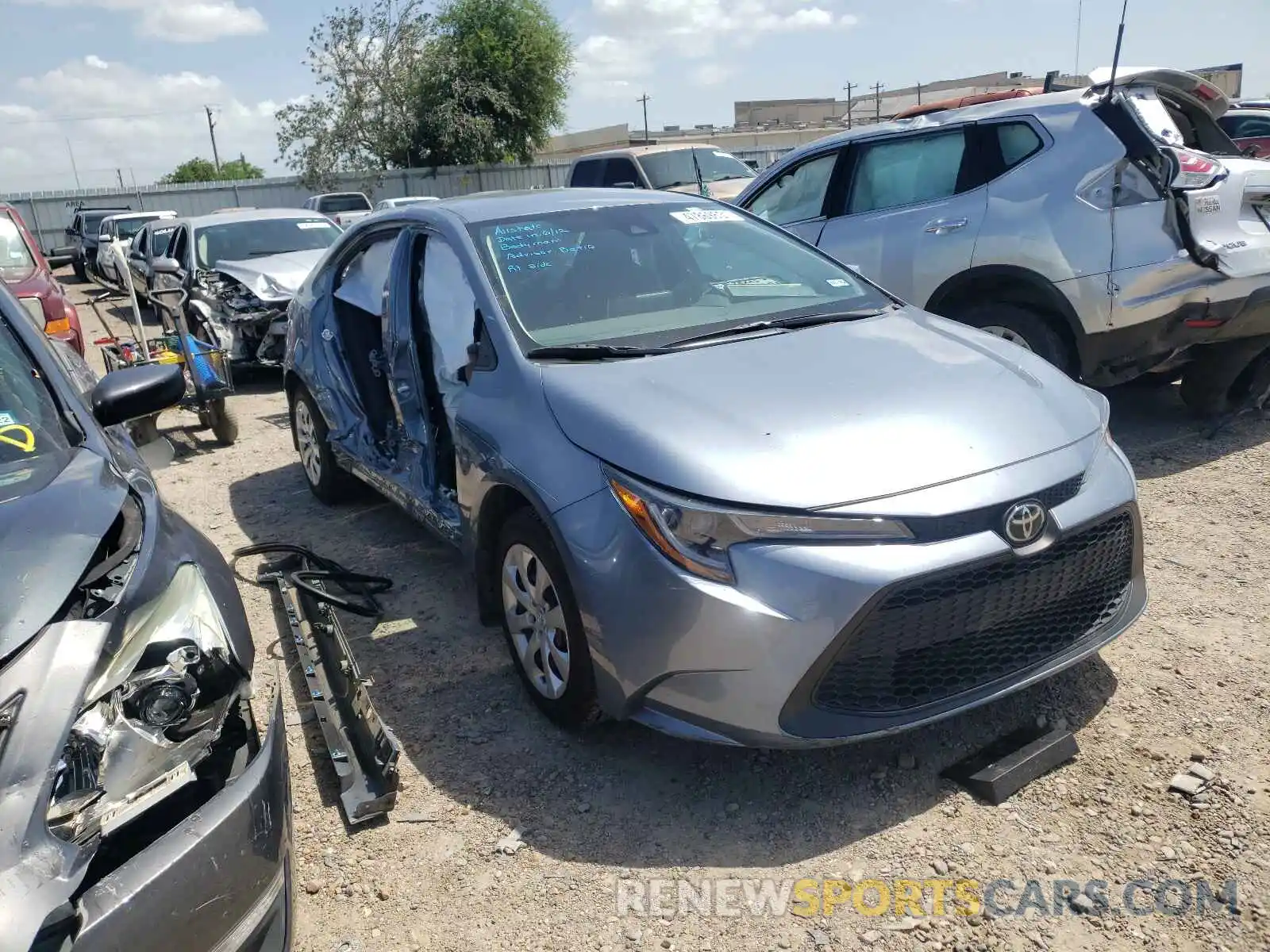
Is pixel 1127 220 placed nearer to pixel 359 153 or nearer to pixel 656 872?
pixel 656 872

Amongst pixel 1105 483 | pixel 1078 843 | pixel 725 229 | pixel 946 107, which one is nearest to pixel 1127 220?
pixel 946 107

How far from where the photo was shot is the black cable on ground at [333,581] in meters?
4.13

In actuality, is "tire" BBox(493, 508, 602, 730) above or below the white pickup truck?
below

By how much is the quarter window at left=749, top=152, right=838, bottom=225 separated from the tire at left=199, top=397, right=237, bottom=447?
413 centimetres

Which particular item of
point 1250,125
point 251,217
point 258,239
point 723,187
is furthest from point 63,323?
point 1250,125

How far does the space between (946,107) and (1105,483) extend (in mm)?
4228

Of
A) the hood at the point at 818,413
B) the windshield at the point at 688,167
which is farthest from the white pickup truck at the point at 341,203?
the hood at the point at 818,413

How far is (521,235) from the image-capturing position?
379 cm

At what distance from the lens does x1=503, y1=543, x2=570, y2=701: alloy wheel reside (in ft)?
9.88

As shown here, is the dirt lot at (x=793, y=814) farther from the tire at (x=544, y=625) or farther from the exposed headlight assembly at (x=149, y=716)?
the exposed headlight assembly at (x=149, y=716)

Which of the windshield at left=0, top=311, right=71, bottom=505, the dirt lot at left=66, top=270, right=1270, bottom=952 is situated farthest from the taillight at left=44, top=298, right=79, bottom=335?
the windshield at left=0, top=311, right=71, bottom=505

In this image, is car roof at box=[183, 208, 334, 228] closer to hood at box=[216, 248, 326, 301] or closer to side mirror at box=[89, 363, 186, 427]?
hood at box=[216, 248, 326, 301]

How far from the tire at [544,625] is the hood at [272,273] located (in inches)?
277

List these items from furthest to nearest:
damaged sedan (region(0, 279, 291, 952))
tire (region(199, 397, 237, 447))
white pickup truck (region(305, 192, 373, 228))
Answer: white pickup truck (region(305, 192, 373, 228))
tire (region(199, 397, 237, 447))
damaged sedan (region(0, 279, 291, 952))
